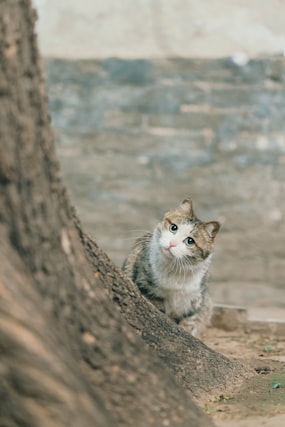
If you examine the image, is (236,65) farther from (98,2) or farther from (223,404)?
(223,404)

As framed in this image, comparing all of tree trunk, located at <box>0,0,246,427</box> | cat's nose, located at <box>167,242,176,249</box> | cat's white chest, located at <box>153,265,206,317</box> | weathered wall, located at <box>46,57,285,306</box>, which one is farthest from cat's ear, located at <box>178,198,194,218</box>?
tree trunk, located at <box>0,0,246,427</box>

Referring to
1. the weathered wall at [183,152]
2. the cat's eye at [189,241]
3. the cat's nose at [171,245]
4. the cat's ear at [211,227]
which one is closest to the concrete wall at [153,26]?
the weathered wall at [183,152]

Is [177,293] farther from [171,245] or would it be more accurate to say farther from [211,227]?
[211,227]

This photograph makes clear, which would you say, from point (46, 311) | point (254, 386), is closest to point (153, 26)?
point (254, 386)

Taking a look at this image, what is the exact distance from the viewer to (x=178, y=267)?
532 centimetres

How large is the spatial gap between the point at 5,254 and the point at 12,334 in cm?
26

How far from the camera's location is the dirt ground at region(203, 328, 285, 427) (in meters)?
3.56

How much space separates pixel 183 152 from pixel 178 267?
8.37 feet

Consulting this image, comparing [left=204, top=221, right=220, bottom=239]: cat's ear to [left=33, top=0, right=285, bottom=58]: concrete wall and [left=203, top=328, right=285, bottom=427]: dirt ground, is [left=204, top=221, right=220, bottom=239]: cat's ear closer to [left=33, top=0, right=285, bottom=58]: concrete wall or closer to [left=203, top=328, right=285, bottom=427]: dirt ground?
[left=203, top=328, right=285, bottom=427]: dirt ground

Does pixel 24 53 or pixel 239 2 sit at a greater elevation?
pixel 239 2

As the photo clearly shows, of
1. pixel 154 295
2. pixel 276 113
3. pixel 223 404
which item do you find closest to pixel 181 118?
pixel 276 113

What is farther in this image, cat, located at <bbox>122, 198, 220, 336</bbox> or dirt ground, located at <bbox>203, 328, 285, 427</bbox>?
cat, located at <bbox>122, 198, 220, 336</bbox>

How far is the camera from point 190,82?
25.1 feet

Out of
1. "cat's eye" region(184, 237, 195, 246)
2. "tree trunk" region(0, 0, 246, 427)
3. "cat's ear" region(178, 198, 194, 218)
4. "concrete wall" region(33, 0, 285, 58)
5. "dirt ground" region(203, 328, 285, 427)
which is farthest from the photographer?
"concrete wall" region(33, 0, 285, 58)
